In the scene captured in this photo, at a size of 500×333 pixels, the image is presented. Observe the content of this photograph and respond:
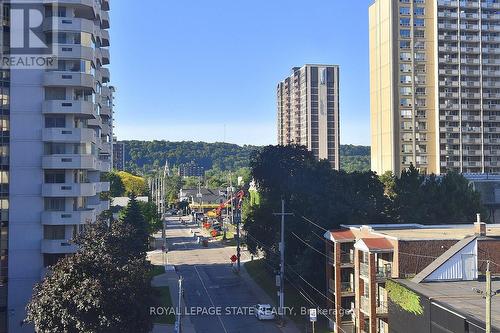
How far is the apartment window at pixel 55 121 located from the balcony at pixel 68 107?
89cm

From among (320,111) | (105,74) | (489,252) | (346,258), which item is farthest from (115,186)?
(489,252)

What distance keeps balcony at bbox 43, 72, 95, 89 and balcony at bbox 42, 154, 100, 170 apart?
5149 millimetres

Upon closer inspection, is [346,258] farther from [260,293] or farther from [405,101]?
[405,101]

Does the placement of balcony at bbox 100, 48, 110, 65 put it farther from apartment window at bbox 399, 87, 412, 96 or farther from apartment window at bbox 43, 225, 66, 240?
apartment window at bbox 399, 87, 412, 96

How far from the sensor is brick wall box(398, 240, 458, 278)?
34.8 meters

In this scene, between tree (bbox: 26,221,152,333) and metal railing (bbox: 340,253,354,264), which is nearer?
tree (bbox: 26,221,152,333)

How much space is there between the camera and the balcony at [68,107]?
41406 millimetres

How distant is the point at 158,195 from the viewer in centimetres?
12456

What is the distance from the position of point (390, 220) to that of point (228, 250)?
34685 mm

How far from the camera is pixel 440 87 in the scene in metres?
100

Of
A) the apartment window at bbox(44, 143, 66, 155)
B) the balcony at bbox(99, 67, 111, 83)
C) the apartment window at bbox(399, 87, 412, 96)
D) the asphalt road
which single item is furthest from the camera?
the apartment window at bbox(399, 87, 412, 96)

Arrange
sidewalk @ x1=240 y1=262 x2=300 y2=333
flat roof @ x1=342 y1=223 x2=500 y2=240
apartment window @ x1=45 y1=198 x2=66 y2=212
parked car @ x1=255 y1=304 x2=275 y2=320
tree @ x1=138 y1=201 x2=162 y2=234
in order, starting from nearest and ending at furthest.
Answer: flat roof @ x1=342 y1=223 x2=500 y2=240
apartment window @ x1=45 y1=198 x2=66 y2=212
sidewalk @ x1=240 y1=262 x2=300 y2=333
parked car @ x1=255 y1=304 x2=275 y2=320
tree @ x1=138 y1=201 x2=162 y2=234

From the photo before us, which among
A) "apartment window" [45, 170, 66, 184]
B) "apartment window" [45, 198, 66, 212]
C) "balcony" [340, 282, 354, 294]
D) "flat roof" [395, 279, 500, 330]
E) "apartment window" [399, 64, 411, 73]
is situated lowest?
"balcony" [340, 282, 354, 294]

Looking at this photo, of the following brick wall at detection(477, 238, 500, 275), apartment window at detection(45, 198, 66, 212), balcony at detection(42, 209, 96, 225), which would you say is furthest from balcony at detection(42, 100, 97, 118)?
brick wall at detection(477, 238, 500, 275)
